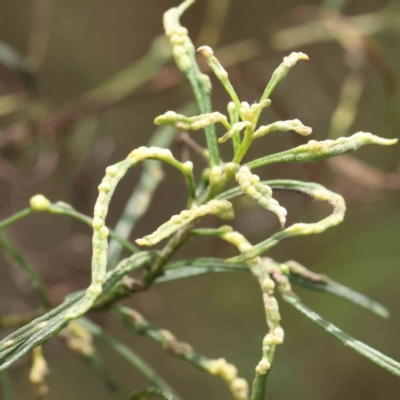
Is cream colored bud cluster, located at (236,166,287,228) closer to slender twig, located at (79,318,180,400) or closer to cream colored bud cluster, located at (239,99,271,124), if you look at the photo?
cream colored bud cluster, located at (239,99,271,124)

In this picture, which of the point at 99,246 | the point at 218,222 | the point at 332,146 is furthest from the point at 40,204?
the point at 218,222

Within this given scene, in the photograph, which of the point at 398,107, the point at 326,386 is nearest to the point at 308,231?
the point at 398,107

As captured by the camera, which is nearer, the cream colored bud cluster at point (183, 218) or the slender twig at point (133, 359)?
the cream colored bud cluster at point (183, 218)

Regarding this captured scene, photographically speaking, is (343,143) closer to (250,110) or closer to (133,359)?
(250,110)

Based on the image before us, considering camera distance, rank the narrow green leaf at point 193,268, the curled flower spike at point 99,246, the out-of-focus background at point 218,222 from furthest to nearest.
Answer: the out-of-focus background at point 218,222
the narrow green leaf at point 193,268
the curled flower spike at point 99,246

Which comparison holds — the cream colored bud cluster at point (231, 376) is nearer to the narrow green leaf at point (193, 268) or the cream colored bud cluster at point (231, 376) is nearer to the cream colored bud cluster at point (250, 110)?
the narrow green leaf at point (193, 268)

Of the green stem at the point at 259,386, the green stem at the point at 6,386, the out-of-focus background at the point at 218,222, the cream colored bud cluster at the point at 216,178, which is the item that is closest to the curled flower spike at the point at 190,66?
the cream colored bud cluster at the point at 216,178

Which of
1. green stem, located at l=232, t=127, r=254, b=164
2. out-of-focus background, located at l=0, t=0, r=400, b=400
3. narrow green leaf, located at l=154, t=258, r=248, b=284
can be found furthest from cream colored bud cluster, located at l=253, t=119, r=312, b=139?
out-of-focus background, located at l=0, t=0, r=400, b=400
